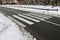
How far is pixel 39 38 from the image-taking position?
28.8 ft

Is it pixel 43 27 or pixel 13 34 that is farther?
pixel 43 27

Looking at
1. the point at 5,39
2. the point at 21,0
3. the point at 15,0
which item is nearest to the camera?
the point at 5,39

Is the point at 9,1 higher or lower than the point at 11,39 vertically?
lower

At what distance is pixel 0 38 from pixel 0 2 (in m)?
120

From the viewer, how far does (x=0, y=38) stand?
8.14 metres

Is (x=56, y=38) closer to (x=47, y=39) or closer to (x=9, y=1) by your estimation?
(x=47, y=39)

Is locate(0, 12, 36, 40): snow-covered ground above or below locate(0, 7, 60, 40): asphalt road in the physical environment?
above

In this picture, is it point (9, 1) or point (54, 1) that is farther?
point (9, 1)

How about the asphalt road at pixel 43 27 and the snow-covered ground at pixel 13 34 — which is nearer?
the snow-covered ground at pixel 13 34

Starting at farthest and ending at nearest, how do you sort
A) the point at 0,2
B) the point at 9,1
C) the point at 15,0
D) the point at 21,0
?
the point at 0,2 → the point at 9,1 → the point at 15,0 → the point at 21,0

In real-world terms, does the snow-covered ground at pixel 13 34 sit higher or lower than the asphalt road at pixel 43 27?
higher

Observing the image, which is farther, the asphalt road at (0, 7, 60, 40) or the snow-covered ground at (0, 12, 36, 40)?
the asphalt road at (0, 7, 60, 40)

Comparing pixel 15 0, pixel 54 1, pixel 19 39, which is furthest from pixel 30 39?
pixel 15 0

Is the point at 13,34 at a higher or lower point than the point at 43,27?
higher
